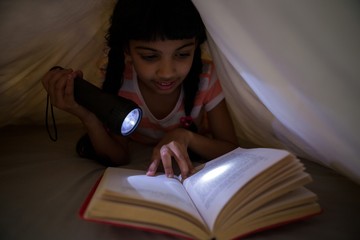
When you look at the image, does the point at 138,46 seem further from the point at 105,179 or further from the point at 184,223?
the point at 184,223

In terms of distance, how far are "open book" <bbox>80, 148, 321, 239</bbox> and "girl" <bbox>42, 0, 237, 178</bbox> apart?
157 mm

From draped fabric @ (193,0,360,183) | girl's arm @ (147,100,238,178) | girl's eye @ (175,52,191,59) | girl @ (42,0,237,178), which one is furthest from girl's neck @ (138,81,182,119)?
draped fabric @ (193,0,360,183)

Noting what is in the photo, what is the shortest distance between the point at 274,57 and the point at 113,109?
0.37 meters

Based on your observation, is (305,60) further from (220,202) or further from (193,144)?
(193,144)

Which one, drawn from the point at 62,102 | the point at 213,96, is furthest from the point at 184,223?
the point at 213,96

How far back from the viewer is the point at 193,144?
936mm

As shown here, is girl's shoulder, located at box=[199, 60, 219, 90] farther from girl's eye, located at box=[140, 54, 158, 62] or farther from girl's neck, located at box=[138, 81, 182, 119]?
girl's eye, located at box=[140, 54, 158, 62]

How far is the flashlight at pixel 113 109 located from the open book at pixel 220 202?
0.42 feet

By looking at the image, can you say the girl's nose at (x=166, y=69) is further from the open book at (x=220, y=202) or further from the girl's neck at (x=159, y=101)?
the open book at (x=220, y=202)

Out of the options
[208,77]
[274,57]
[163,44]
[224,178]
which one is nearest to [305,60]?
[274,57]

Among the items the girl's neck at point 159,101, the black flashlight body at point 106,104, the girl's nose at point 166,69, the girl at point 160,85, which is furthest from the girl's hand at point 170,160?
the girl's neck at point 159,101

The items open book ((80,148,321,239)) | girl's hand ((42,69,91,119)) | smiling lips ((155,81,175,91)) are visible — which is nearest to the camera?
open book ((80,148,321,239))

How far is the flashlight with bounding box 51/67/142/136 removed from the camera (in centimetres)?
67

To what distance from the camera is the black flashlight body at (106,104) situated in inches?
26.2
